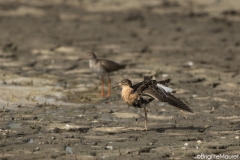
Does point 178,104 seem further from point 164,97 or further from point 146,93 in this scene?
point 146,93

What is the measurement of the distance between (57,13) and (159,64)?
5.92 m

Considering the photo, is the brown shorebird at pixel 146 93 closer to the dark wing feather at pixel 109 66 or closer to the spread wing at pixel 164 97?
the spread wing at pixel 164 97

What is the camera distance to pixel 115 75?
12.3m

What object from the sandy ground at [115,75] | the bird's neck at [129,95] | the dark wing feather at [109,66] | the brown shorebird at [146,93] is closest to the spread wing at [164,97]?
the brown shorebird at [146,93]

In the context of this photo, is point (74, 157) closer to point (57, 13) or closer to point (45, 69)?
point (45, 69)

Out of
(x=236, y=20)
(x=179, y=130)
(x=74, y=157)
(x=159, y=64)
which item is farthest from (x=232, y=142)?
(x=236, y=20)

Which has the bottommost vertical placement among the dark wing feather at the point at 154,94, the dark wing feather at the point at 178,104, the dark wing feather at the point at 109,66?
the dark wing feather at the point at 178,104

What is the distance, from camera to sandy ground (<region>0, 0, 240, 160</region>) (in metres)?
7.45

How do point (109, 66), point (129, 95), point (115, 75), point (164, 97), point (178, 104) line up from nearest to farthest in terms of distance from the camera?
point (178, 104) → point (164, 97) → point (129, 95) → point (109, 66) → point (115, 75)

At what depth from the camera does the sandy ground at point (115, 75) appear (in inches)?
293

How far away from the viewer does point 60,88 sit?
10.9 m

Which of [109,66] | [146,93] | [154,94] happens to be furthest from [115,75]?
[154,94]

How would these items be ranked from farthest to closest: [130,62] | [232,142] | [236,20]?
[236,20] < [130,62] < [232,142]

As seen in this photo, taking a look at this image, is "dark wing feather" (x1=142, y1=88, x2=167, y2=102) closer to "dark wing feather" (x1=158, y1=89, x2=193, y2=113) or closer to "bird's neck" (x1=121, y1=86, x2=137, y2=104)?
"dark wing feather" (x1=158, y1=89, x2=193, y2=113)
